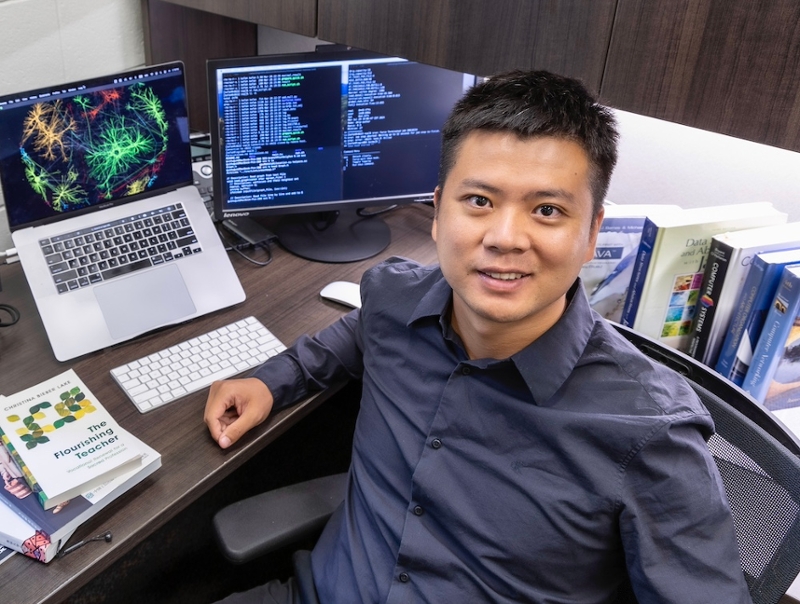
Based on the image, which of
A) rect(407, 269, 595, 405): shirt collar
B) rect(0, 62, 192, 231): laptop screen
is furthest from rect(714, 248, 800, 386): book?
rect(0, 62, 192, 231): laptop screen

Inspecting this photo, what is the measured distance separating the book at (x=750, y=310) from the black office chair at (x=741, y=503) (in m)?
0.21

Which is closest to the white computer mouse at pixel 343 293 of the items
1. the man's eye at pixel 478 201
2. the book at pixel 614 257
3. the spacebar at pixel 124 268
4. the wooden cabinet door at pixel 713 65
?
the spacebar at pixel 124 268

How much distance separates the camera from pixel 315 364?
52.5 inches

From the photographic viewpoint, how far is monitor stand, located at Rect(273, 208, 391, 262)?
1732mm

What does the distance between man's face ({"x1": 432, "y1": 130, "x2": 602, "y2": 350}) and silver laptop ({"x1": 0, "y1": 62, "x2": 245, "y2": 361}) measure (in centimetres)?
67

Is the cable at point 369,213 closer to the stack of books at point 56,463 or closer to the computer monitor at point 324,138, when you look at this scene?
the computer monitor at point 324,138

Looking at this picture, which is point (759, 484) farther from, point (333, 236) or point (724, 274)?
point (333, 236)

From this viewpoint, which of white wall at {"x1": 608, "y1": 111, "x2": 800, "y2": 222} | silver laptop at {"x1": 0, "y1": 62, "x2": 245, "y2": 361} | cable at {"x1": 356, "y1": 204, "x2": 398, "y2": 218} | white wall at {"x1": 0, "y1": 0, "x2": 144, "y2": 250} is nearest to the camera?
silver laptop at {"x1": 0, "y1": 62, "x2": 245, "y2": 361}

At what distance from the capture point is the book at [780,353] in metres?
1.24

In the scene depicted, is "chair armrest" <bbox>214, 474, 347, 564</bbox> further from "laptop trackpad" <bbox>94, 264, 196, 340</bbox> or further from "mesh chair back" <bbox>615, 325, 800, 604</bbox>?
"mesh chair back" <bbox>615, 325, 800, 604</bbox>

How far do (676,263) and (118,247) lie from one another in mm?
1077

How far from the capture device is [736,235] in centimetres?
134

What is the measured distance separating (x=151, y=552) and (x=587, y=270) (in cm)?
130

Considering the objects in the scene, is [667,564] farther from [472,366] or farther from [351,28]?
[351,28]
